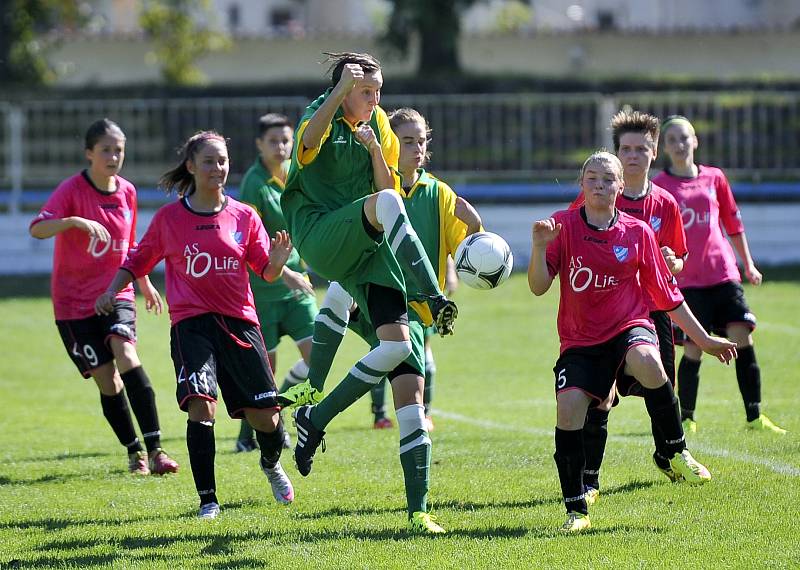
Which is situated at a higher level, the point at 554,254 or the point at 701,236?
the point at 554,254

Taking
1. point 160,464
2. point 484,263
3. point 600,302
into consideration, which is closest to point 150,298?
point 160,464

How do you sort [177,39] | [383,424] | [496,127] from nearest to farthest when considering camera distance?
[383,424], [496,127], [177,39]

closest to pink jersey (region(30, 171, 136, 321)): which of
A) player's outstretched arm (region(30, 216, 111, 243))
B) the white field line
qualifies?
player's outstretched arm (region(30, 216, 111, 243))

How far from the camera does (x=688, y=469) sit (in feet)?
22.7

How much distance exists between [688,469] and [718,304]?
2370mm

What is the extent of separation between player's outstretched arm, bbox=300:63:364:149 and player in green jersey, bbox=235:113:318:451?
2.88 metres

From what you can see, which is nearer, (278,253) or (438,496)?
(278,253)

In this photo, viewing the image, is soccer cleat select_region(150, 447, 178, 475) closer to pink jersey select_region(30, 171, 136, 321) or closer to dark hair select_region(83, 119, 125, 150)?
pink jersey select_region(30, 171, 136, 321)

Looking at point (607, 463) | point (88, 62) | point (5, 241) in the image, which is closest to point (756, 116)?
point (5, 241)

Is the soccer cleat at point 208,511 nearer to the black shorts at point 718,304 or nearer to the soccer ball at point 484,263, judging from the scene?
the soccer ball at point 484,263

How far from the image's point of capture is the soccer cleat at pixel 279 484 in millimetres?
7074

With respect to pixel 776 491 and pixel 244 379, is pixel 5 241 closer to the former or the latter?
pixel 244 379

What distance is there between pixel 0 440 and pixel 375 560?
507 cm

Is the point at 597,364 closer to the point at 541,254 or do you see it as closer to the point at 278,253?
the point at 541,254
